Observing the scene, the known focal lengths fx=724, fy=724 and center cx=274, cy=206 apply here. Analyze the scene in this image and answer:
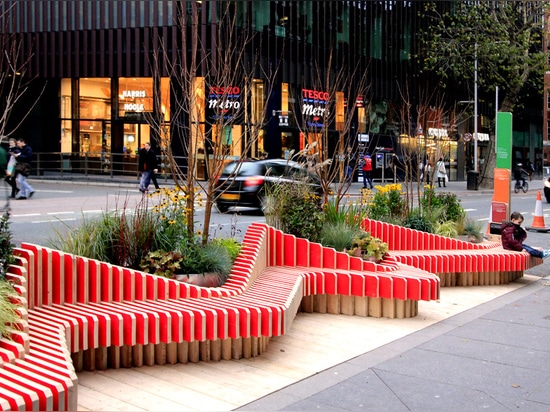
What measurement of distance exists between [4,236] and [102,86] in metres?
35.4

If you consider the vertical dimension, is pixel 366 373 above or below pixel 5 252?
below

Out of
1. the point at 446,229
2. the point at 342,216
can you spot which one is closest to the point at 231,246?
the point at 342,216

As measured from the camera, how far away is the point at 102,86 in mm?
40094

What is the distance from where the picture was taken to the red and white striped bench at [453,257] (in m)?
10.7

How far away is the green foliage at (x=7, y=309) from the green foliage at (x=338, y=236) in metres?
4.96

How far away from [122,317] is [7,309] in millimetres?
981

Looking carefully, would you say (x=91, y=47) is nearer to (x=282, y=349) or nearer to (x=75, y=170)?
(x=75, y=170)

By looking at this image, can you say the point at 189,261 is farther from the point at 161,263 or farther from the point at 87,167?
the point at 87,167

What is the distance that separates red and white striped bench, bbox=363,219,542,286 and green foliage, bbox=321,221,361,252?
0.91 meters

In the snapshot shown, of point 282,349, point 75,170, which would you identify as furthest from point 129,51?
point 282,349

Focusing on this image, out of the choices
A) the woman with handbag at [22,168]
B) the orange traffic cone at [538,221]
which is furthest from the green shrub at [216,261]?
the woman with handbag at [22,168]

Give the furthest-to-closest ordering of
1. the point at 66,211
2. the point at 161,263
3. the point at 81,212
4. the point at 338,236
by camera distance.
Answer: the point at 66,211 → the point at 81,212 → the point at 338,236 → the point at 161,263

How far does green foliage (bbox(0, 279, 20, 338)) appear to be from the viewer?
5148mm

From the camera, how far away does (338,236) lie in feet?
32.1
